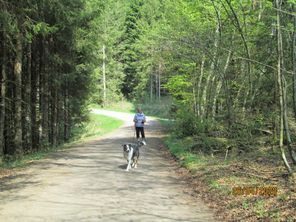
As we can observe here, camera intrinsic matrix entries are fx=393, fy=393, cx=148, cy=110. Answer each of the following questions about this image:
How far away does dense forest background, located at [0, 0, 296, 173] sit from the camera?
1283cm

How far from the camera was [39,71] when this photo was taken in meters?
20.6

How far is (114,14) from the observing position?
66.2 meters

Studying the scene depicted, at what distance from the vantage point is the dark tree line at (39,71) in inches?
575

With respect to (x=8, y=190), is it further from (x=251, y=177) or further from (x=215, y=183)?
(x=251, y=177)

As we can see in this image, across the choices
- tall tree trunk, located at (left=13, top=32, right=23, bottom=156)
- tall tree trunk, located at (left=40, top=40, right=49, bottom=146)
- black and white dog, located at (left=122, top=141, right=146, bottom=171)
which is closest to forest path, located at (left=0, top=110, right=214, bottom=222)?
black and white dog, located at (left=122, top=141, right=146, bottom=171)

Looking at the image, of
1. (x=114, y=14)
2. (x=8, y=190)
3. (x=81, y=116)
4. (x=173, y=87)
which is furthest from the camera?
(x=114, y=14)

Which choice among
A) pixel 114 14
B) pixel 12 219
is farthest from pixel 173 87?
pixel 114 14

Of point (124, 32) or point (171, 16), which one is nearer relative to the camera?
point (171, 16)

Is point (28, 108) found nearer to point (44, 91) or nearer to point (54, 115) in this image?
point (44, 91)

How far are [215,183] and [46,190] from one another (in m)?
4.22

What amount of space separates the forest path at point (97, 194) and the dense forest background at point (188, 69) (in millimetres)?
2766

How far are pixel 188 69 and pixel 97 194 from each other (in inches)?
548

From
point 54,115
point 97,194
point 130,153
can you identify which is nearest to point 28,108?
point 54,115

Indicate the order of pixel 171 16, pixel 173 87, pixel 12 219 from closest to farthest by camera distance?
pixel 12 219, pixel 171 16, pixel 173 87
